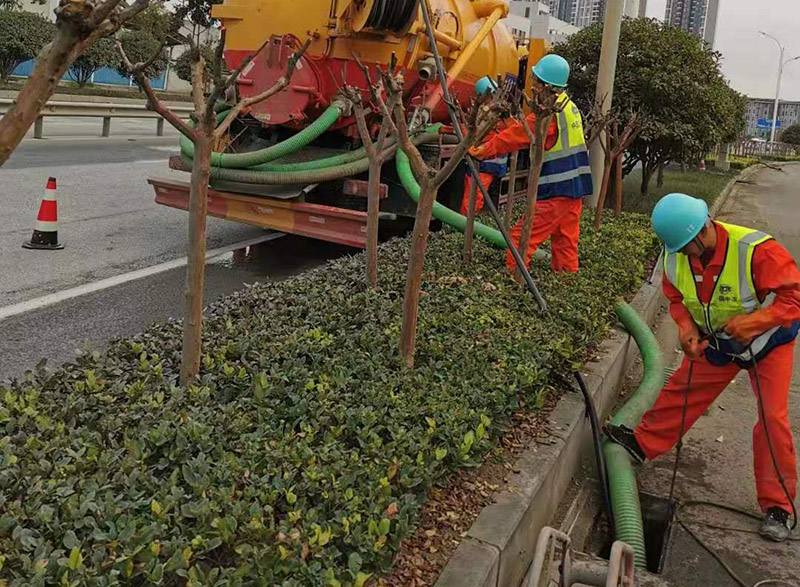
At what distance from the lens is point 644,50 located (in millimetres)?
11531

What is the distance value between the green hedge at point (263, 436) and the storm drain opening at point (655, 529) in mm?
697

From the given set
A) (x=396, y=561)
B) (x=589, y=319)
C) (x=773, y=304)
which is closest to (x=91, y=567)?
(x=396, y=561)

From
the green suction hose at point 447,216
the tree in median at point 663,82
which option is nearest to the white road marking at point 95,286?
the green suction hose at point 447,216

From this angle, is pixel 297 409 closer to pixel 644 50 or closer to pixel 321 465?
pixel 321 465

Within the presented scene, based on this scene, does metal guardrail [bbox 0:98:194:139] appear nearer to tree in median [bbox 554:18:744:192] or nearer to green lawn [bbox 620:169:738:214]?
tree in median [bbox 554:18:744:192]

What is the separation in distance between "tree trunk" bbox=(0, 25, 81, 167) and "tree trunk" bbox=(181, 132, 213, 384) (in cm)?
123

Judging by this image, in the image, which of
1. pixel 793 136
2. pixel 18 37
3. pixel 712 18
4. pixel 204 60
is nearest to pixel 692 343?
pixel 204 60

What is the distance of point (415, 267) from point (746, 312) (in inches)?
58.7

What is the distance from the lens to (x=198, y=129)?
9.84 feet

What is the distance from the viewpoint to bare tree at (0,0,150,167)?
169cm

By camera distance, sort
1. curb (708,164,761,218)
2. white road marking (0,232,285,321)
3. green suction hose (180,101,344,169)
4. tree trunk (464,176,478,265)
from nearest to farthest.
→ 1. white road marking (0,232,285,321)
2. tree trunk (464,176,478,265)
3. green suction hose (180,101,344,169)
4. curb (708,164,761,218)

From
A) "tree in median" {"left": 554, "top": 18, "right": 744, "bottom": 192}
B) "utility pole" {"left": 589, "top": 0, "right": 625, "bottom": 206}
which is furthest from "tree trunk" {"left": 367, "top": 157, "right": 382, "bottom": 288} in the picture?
"tree in median" {"left": 554, "top": 18, "right": 744, "bottom": 192}

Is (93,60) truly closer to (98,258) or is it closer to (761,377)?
(98,258)

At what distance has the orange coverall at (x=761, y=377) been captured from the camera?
3.65 meters
